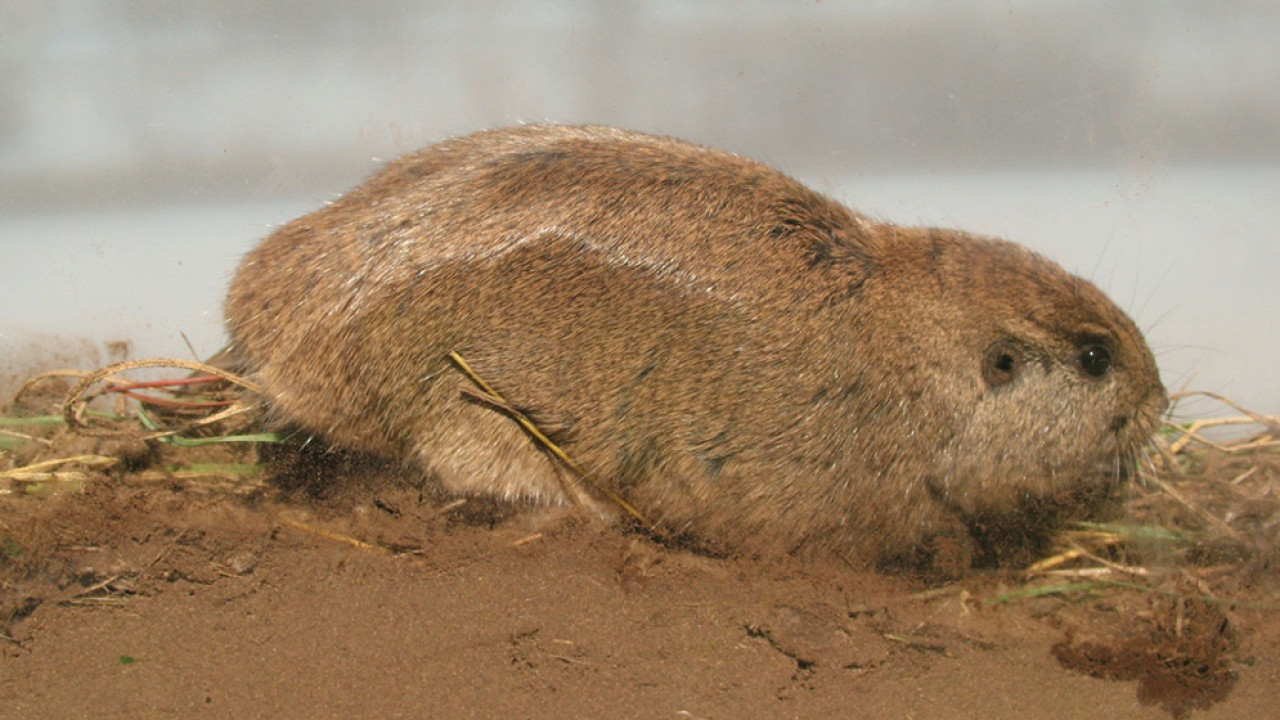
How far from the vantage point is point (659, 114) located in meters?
4.25

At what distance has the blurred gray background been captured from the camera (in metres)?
4.02

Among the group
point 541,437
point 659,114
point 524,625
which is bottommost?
point 524,625

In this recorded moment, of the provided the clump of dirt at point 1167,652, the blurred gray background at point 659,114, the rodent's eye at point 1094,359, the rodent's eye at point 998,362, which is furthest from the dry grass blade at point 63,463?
the rodent's eye at point 1094,359

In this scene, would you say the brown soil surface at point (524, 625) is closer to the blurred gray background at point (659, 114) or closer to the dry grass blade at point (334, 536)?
the dry grass blade at point (334, 536)

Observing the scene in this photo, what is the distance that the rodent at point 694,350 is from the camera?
2727 mm

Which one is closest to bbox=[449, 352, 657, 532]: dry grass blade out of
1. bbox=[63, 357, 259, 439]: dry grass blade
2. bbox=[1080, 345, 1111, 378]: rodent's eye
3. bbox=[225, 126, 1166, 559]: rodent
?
bbox=[225, 126, 1166, 559]: rodent

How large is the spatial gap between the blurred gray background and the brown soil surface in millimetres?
1466

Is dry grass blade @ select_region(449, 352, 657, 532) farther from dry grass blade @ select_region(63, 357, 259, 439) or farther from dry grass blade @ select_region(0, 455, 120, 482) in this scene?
dry grass blade @ select_region(0, 455, 120, 482)

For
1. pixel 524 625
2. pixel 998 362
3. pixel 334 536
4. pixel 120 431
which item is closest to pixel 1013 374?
pixel 998 362

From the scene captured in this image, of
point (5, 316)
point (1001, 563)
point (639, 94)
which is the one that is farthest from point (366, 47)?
point (1001, 563)

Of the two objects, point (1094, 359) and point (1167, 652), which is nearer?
point (1167, 652)

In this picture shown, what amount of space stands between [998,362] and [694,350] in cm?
86

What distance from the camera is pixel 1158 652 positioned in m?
2.51

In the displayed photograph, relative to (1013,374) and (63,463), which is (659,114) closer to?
(1013,374)
